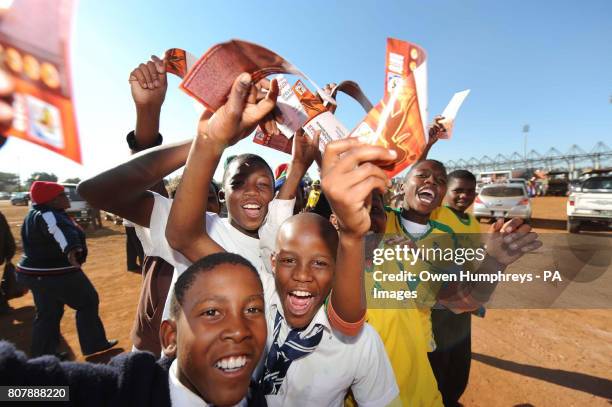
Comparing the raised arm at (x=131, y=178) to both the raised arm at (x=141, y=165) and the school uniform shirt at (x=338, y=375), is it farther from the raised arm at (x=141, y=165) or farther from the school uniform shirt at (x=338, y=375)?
the school uniform shirt at (x=338, y=375)

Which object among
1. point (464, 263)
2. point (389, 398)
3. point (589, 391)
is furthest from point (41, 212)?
point (589, 391)

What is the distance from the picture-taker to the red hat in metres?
3.62

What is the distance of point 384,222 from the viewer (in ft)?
7.74

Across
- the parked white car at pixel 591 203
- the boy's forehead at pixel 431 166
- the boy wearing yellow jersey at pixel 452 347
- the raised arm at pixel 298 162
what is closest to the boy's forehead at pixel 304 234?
the raised arm at pixel 298 162

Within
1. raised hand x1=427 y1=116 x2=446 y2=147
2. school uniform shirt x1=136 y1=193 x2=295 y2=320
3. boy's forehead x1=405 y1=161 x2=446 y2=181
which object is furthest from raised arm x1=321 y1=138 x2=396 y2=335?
boy's forehead x1=405 y1=161 x2=446 y2=181

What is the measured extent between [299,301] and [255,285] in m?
0.37

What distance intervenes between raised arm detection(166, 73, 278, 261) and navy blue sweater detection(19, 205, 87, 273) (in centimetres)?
320

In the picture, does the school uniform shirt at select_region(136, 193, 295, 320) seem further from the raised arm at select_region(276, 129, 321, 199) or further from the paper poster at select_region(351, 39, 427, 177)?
the paper poster at select_region(351, 39, 427, 177)

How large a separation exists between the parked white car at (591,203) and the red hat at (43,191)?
545 inches

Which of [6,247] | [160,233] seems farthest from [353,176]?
[6,247]

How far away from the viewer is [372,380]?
4.41 feet

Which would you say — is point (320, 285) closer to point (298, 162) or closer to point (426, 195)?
point (298, 162)

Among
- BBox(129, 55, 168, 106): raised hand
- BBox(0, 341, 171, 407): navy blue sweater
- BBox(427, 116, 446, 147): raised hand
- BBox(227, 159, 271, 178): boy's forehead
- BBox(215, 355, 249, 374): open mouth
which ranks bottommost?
BBox(215, 355, 249, 374): open mouth

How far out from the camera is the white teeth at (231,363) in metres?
1.09
